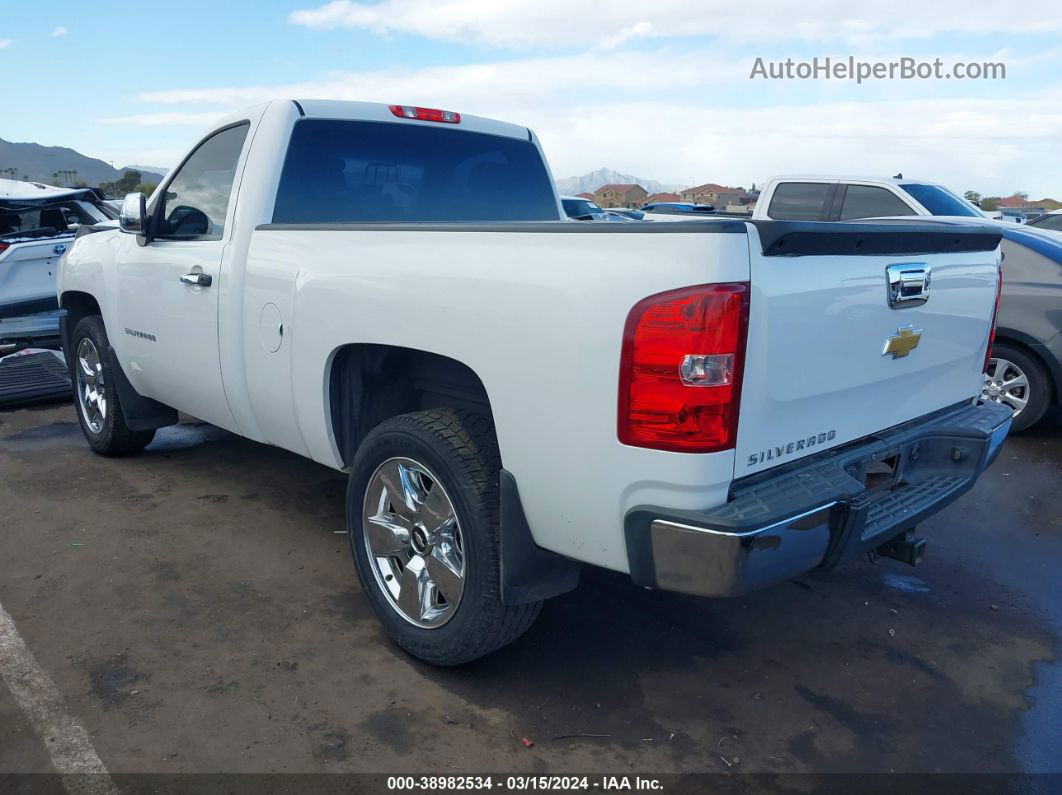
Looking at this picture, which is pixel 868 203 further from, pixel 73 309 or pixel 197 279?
pixel 73 309

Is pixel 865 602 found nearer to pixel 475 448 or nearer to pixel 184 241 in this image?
pixel 475 448

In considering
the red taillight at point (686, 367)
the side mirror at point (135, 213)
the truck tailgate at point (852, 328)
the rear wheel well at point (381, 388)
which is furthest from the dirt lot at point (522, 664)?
the side mirror at point (135, 213)

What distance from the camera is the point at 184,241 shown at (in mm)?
4203

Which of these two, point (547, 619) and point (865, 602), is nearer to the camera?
point (547, 619)

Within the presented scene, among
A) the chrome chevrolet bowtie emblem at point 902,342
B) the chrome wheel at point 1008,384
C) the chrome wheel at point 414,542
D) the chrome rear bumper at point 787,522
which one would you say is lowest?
the chrome wheel at point 1008,384

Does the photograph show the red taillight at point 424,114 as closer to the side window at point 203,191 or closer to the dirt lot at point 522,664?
the side window at point 203,191

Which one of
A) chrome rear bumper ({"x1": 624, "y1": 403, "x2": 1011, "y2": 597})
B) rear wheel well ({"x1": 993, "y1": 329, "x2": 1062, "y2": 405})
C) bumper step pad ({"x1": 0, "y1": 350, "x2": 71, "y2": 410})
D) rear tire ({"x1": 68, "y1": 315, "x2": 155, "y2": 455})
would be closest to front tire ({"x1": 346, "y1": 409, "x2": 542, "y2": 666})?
chrome rear bumper ({"x1": 624, "y1": 403, "x2": 1011, "y2": 597})

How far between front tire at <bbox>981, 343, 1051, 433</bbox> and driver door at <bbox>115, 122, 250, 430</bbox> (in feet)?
17.2

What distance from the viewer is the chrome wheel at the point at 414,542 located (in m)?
2.96

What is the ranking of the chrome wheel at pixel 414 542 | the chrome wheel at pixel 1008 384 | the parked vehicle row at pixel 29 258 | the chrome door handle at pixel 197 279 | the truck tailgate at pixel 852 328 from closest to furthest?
the truck tailgate at pixel 852 328
the chrome wheel at pixel 414 542
the chrome door handle at pixel 197 279
the chrome wheel at pixel 1008 384
the parked vehicle row at pixel 29 258

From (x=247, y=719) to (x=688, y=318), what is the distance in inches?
75.2

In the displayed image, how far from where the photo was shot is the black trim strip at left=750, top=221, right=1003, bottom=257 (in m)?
2.30

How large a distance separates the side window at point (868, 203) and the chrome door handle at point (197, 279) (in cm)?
678

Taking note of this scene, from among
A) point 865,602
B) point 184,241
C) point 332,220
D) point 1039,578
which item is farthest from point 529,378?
point 1039,578
